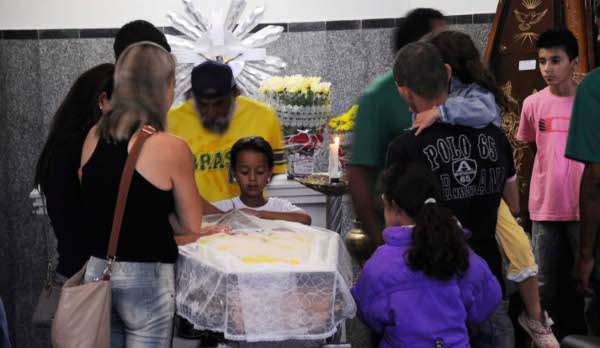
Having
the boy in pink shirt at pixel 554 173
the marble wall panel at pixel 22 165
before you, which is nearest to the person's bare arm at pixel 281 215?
the boy in pink shirt at pixel 554 173

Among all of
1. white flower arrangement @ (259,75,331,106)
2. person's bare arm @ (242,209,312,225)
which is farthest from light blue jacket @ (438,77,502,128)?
white flower arrangement @ (259,75,331,106)

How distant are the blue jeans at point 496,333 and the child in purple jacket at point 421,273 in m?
0.28

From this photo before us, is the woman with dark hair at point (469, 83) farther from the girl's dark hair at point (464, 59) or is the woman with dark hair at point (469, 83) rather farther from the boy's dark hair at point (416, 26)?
the boy's dark hair at point (416, 26)

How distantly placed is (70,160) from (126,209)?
339mm

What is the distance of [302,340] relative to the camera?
2586 mm

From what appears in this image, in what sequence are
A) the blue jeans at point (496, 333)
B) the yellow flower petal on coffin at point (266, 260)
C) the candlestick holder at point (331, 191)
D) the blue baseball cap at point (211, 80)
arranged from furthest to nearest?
1. the candlestick holder at point (331, 191)
2. the blue baseball cap at point (211, 80)
3. the blue jeans at point (496, 333)
4. the yellow flower petal on coffin at point (266, 260)

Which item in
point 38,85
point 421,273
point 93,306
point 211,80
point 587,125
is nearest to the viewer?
point 93,306

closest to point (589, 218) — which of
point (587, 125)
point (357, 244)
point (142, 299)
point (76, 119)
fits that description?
point (587, 125)

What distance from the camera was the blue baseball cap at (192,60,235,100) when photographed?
3605mm

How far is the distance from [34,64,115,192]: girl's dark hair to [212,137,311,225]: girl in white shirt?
80 cm

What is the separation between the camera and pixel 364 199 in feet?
9.98

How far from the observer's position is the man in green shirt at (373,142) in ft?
10.0

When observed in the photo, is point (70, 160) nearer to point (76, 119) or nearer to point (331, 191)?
point (76, 119)

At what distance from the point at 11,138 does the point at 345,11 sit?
219cm
